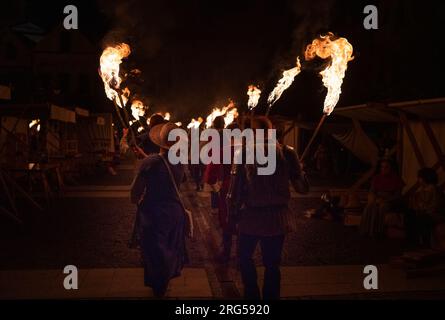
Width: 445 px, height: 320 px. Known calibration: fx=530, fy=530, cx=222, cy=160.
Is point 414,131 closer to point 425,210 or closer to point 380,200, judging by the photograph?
point 380,200

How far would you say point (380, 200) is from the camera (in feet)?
30.1

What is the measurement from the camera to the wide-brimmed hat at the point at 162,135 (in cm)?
561

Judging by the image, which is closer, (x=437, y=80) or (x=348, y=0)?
(x=437, y=80)

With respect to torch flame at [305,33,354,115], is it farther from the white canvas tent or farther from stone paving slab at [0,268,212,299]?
stone paving slab at [0,268,212,299]

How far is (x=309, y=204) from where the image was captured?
43.0 ft

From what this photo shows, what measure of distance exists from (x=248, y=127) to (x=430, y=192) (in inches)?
173

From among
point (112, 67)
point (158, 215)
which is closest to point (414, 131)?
Answer: point (112, 67)

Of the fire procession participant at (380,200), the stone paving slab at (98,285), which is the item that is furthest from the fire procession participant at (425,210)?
the stone paving slab at (98,285)

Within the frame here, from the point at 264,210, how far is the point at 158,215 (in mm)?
1261

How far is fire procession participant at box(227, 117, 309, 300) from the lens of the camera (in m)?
4.82

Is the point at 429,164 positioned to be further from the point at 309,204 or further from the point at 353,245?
the point at 353,245

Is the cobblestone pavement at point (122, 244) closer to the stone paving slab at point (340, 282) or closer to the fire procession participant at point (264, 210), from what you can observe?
the stone paving slab at point (340, 282)

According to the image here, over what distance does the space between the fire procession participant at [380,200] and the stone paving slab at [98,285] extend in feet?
12.0
